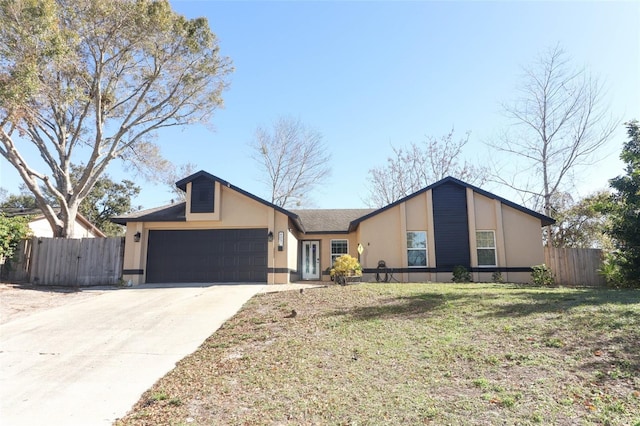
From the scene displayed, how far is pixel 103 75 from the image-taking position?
60.6ft

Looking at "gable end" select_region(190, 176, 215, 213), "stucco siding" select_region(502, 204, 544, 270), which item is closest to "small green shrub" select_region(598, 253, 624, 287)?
"stucco siding" select_region(502, 204, 544, 270)

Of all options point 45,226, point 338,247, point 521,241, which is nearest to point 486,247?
point 521,241

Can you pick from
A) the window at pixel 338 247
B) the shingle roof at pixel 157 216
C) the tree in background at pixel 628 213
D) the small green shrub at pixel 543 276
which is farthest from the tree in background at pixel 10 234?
the tree in background at pixel 628 213

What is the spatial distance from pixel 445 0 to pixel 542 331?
10278 millimetres

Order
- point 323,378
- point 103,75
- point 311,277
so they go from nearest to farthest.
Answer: point 323,378 < point 103,75 < point 311,277

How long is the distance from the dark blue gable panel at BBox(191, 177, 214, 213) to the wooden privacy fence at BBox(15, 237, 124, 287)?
3652 millimetres

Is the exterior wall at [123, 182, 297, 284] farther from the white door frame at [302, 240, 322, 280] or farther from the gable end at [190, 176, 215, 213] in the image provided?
the white door frame at [302, 240, 322, 280]

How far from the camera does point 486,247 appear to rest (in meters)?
16.2

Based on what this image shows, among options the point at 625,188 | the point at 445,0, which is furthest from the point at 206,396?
the point at 625,188

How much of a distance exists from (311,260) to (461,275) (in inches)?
310

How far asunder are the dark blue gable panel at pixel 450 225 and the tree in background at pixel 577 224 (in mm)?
10080

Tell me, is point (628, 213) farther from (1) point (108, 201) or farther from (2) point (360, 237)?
(1) point (108, 201)

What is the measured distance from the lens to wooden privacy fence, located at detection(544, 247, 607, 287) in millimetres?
14172

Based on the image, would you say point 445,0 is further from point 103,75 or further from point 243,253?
point 103,75
